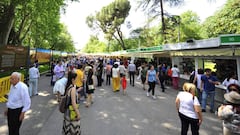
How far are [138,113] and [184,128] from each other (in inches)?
124

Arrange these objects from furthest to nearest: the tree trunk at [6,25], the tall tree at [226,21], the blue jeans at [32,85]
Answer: the tall tree at [226,21], the tree trunk at [6,25], the blue jeans at [32,85]

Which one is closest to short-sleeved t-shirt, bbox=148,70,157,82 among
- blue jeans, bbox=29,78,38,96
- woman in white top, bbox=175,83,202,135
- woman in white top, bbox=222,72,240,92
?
woman in white top, bbox=222,72,240,92

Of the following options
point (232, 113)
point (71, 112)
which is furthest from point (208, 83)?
point (71, 112)

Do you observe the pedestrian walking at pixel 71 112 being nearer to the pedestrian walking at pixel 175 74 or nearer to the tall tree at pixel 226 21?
the pedestrian walking at pixel 175 74

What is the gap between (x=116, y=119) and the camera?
6.46m

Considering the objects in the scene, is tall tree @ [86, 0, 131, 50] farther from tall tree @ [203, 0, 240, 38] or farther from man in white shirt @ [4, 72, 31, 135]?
man in white shirt @ [4, 72, 31, 135]

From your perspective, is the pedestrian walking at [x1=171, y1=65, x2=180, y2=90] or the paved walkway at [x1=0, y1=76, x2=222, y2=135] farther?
the pedestrian walking at [x1=171, y1=65, x2=180, y2=90]

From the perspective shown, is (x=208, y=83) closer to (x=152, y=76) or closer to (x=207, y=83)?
(x=207, y=83)

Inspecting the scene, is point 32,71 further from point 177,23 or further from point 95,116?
point 177,23

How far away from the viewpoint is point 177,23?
881 inches

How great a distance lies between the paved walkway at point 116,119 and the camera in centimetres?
543

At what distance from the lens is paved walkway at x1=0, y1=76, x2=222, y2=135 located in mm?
5426

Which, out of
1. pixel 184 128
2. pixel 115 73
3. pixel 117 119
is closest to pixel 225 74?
pixel 115 73

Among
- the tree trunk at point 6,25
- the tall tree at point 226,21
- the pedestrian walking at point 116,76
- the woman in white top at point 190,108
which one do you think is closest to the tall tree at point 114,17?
the tall tree at point 226,21
